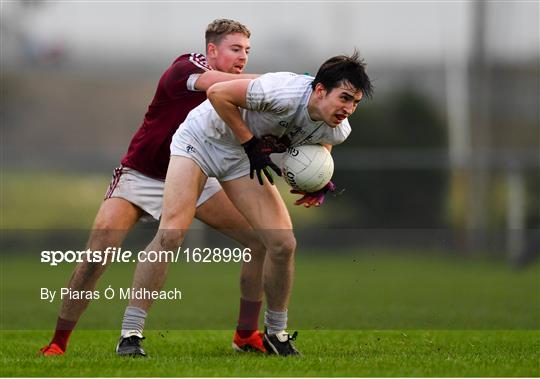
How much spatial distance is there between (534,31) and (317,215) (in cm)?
742

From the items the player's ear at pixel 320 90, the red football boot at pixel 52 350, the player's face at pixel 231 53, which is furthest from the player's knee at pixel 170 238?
the player's face at pixel 231 53

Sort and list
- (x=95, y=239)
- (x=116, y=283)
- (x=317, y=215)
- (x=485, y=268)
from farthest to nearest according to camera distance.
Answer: (x=317, y=215) → (x=485, y=268) → (x=116, y=283) → (x=95, y=239)

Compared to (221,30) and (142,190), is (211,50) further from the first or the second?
(142,190)

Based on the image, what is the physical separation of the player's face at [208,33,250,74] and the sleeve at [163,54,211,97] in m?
0.14

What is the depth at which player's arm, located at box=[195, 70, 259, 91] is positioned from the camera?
274 inches

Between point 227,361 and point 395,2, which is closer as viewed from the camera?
point 227,361

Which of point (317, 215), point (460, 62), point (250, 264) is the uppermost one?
point (250, 264)

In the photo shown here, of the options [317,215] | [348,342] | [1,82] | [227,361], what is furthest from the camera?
[1,82]

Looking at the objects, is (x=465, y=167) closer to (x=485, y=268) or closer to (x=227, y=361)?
(x=485, y=268)

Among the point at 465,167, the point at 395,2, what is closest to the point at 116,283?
the point at 465,167

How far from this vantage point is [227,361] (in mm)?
6621

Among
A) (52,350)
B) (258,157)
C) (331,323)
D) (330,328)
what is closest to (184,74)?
(258,157)

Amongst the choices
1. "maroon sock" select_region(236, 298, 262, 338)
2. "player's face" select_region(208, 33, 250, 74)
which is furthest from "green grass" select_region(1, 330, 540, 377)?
"player's face" select_region(208, 33, 250, 74)

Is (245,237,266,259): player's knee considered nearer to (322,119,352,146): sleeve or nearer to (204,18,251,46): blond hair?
(322,119,352,146): sleeve
